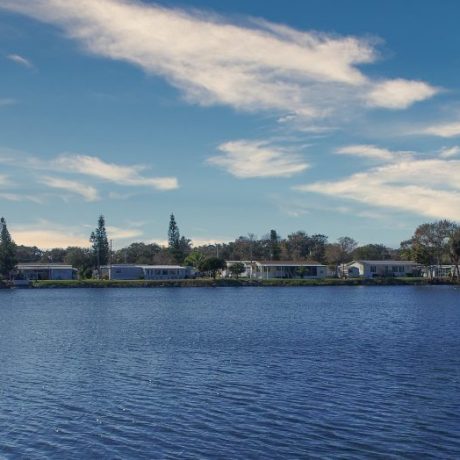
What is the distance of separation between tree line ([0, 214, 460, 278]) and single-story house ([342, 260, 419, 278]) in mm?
2930

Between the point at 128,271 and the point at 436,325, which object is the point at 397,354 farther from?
the point at 128,271

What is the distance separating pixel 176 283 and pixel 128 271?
15.9 metres

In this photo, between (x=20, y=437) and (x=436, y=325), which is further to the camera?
(x=436, y=325)

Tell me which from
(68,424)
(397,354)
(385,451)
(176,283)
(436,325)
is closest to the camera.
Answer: (385,451)

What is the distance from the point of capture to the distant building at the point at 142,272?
135000 mm

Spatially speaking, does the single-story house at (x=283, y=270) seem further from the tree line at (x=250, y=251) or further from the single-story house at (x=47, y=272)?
the single-story house at (x=47, y=272)

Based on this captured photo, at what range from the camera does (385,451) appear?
53.7 ft

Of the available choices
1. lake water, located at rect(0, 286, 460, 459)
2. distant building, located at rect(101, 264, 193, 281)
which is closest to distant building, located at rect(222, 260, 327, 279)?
distant building, located at rect(101, 264, 193, 281)

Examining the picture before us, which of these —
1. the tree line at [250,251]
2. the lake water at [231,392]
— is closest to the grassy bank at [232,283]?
the tree line at [250,251]

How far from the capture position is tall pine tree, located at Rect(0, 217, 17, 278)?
12700 centimetres

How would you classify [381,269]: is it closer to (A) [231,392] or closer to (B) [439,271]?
(B) [439,271]

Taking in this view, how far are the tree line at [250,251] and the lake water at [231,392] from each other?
89080 mm

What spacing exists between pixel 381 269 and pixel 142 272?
56838 mm

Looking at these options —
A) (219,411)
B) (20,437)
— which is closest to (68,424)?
(20,437)
